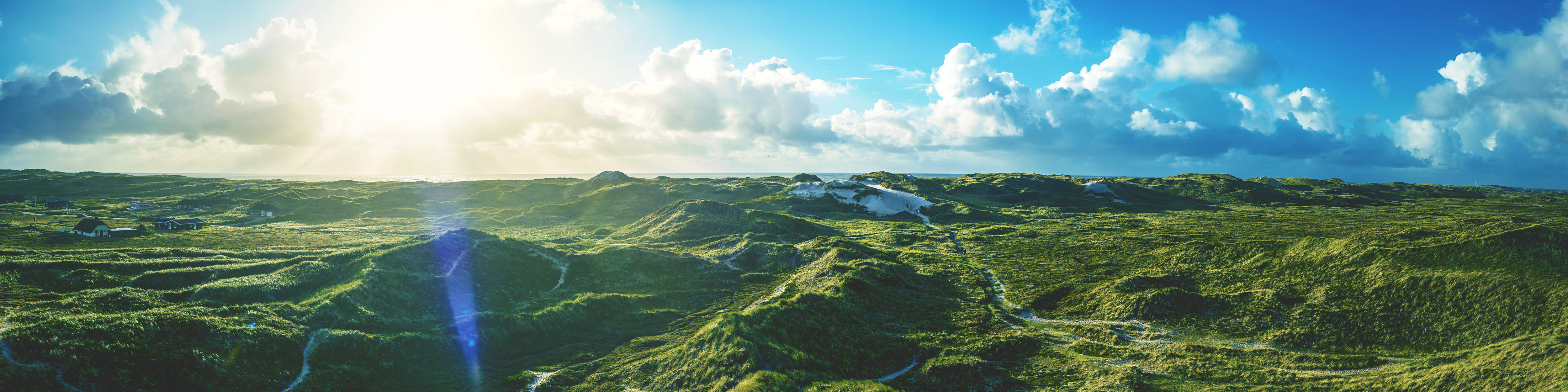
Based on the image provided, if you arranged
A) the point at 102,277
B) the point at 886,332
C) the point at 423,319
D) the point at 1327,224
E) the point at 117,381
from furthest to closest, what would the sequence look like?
the point at 1327,224 → the point at 102,277 → the point at 423,319 → the point at 886,332 → the point at 117,381

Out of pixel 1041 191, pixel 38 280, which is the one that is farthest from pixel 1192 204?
pixel 38 280

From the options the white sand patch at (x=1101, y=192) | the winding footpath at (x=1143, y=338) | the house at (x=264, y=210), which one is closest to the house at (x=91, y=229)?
the house at (x=264, y=210)

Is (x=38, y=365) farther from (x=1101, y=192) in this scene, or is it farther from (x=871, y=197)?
(x=1101, y=192)

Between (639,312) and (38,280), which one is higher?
(38,280)

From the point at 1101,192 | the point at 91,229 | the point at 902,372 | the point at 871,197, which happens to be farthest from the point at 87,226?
the point at 1101,192

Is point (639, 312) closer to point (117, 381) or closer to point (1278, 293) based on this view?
point (117, 381)

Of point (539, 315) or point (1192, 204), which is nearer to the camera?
point (539, 315)

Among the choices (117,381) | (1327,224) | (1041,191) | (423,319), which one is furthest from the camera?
(1041,191)
